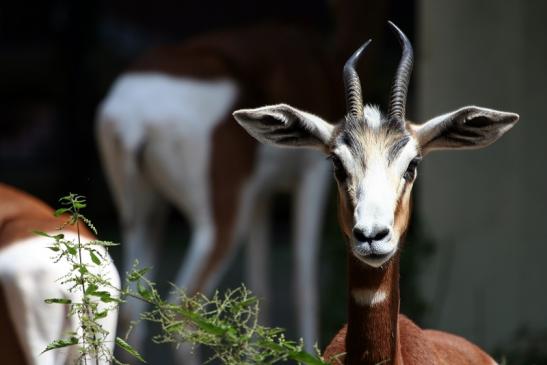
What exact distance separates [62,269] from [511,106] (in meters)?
3.50

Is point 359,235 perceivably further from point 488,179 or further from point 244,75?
point 488,179

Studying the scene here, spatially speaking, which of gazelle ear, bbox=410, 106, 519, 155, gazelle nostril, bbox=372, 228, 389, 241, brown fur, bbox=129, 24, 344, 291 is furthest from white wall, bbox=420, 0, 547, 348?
gazelle nostril, bbox=372, 228, 389, 241

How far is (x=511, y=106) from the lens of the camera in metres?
7.09

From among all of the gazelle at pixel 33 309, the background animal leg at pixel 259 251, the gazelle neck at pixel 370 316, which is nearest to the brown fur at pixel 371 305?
the gazelle neck at pixel 370 316

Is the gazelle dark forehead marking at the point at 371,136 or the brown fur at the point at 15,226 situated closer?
the gazelle dark forehead marking at the point at 371,136

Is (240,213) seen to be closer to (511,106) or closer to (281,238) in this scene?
(511,106)

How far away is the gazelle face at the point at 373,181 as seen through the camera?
351cm

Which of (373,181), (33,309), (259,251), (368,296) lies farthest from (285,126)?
(259,251)

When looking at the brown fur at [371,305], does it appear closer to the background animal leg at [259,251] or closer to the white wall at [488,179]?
the white wall at [488,179]

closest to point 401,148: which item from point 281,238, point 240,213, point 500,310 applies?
point 240,213

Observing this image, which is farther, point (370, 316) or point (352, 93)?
point (352, 93)

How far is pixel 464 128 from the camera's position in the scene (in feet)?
13.1

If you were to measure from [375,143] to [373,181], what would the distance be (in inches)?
6.2

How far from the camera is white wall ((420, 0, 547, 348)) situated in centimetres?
705
